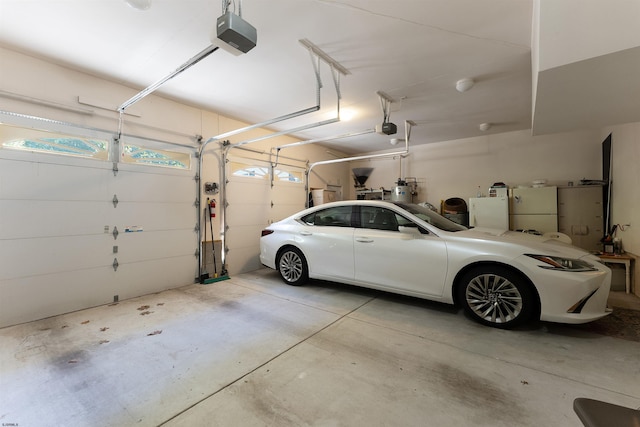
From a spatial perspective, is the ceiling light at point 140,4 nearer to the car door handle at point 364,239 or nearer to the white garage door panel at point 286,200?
the car door handle at point 364,239

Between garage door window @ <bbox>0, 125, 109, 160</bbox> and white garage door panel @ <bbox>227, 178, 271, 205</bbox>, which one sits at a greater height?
garage door window @ <bbox>0, 125, 109, 160</bbox>

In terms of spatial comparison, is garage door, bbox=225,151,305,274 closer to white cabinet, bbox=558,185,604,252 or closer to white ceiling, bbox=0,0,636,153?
white ceiling, bbox=0,0,636,153

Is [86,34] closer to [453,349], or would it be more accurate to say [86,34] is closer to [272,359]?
[272,359]

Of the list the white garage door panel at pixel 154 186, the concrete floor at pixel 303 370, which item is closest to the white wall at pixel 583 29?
the concrete floor at pixel 303 370

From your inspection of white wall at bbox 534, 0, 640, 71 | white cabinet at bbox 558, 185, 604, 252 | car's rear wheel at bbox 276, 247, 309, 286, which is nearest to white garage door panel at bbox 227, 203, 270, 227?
car's rear wheel at bbox 276, 247, 309, 286

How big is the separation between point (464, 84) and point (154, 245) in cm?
488

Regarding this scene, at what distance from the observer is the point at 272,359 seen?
199 cm

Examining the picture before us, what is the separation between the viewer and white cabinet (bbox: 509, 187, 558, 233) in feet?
15.7

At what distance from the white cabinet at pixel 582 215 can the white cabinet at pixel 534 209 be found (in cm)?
26

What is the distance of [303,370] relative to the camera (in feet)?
6.05

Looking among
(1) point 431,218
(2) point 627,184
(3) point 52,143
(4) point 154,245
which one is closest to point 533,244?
(1) point 431,218

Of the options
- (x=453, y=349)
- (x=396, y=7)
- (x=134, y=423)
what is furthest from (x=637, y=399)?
(x=396, y=7)

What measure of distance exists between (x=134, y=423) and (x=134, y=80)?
3.73 meters

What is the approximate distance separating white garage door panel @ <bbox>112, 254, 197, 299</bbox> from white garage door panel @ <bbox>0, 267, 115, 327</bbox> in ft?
0.44
